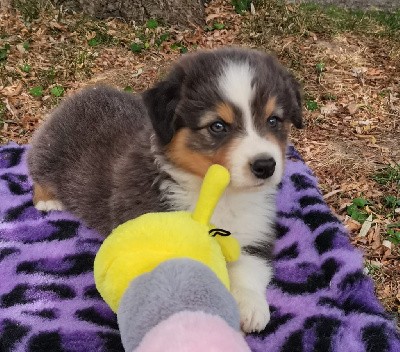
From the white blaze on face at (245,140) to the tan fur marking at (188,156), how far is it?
5.2 inches

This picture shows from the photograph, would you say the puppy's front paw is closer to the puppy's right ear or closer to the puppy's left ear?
the puppy's right ear

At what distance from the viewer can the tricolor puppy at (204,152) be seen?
2.97 metres

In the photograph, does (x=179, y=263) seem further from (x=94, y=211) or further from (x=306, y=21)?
(x=306, y=21)

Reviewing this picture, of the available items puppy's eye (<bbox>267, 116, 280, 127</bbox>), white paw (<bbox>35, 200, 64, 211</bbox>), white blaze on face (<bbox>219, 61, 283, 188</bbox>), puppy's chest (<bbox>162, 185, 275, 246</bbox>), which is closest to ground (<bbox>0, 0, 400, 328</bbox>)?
puppy's chest (<bbox>162, 185, 275, 246</bbox>)

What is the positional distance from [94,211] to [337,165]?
2.55 metres

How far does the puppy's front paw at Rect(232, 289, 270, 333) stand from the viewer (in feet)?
9.55

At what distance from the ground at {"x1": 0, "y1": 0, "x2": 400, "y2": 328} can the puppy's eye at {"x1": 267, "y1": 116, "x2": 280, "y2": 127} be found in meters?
1.74

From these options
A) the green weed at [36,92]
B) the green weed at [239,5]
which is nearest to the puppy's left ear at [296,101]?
the green weed at [36,92]

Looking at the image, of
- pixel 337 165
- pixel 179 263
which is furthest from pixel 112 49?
pixel 179 263

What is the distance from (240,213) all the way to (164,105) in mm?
842

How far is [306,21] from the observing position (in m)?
7.99

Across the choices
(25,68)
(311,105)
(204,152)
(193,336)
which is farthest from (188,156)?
(25,68)

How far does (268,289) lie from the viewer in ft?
11.1

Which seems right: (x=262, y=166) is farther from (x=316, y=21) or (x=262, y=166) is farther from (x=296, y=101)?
(x=316, y=21)
